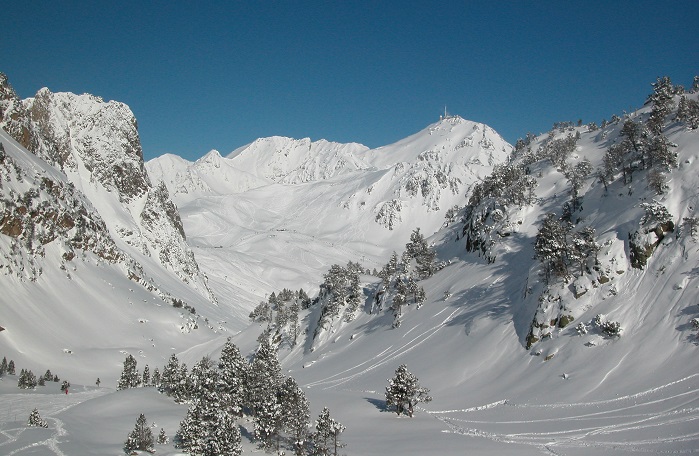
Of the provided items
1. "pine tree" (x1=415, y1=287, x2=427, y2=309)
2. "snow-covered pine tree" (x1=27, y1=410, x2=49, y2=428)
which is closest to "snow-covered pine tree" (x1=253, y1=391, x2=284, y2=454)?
"snow-covered pine tree" (x1=27, y1=410, x2=49, y2=428)

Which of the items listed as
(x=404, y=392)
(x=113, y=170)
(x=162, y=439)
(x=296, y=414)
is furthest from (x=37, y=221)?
(x=404, y=392)

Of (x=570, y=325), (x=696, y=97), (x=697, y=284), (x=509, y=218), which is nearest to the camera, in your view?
(x=697, y=284)

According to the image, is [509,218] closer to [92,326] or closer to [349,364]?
[349,364]

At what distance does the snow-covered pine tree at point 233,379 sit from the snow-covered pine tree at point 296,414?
5019 mm

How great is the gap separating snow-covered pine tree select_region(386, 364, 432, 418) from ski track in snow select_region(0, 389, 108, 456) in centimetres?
2116

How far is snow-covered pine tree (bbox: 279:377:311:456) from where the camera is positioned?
31.6 metres

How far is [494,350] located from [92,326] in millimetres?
71989

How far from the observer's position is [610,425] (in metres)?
24.2

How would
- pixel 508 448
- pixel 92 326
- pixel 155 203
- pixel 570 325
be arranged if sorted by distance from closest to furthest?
1. pixel 508 448
2. pixel 570 325
3. pixel 92 326
4. pixel 155 203

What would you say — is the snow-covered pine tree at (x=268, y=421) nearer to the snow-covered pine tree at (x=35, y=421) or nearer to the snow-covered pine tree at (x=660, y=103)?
the snow-covered pine tree at (x=35, y=421)

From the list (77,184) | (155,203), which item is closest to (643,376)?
(77,184)

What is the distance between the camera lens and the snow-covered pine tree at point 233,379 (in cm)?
3772

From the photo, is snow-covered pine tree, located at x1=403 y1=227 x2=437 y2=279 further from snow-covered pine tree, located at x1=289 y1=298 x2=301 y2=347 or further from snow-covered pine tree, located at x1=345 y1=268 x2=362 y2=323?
snow-covered pine tree, located at x1=289 y1=298 x2=301 y2=347

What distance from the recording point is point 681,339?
27922 mm
